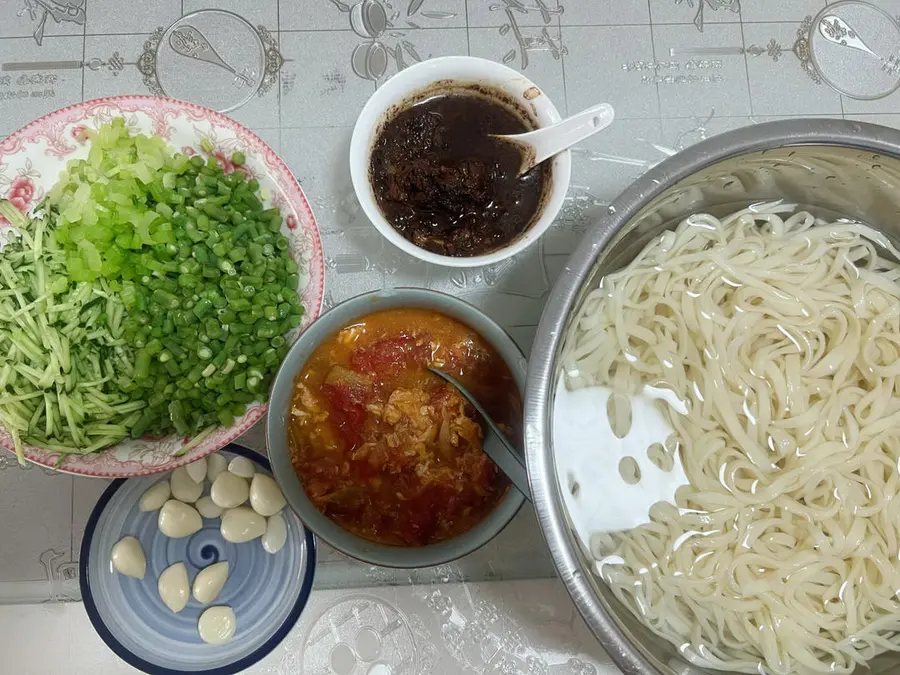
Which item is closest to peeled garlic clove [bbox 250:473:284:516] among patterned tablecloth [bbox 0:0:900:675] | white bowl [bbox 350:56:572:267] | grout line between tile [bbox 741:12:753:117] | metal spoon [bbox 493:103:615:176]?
patterned tablecloth [bbox 0:0:900:675]

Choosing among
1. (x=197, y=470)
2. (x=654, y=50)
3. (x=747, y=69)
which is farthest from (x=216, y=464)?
(x=747, y=69)

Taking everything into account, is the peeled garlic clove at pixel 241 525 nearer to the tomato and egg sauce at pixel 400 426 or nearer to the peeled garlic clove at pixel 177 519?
the peeled garlic clove at pixel 177 519

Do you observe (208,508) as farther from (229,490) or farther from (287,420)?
(287,420)

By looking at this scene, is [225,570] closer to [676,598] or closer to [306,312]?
[306,312]

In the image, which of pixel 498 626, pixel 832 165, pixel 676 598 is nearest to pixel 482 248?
pixel 832 165

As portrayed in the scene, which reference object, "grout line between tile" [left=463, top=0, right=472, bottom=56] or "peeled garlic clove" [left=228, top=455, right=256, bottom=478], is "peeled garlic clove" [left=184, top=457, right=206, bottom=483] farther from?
"grout line between tile" [left=463, top=0, right=472, bottom=56]

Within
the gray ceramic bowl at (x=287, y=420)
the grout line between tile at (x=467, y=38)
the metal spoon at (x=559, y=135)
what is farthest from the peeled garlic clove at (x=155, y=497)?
the grout line between tile at (x=467, y=38)
